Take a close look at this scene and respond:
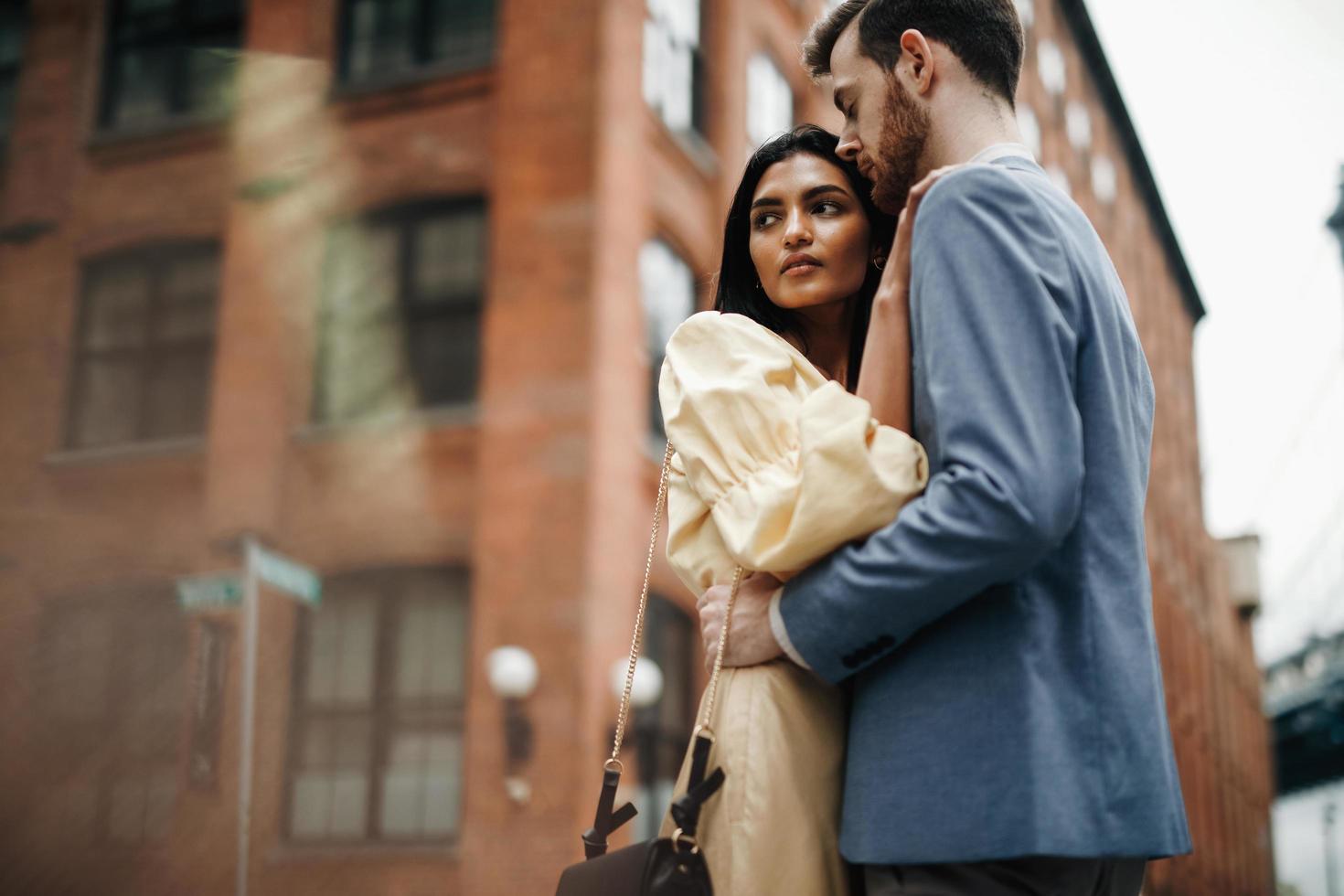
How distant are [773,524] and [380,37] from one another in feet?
39.2

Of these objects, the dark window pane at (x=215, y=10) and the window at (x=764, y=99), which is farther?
the window at (x=764, y=99)

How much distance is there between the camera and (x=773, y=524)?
1.61 m

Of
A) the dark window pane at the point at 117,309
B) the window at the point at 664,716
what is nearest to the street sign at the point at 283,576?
the window at the point at 664,716

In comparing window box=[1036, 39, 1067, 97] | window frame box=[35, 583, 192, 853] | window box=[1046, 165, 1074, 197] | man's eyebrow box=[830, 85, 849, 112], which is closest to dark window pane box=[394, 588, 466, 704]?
window frame box=[35, 583, 192, 853]

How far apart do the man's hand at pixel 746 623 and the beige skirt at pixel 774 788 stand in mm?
27

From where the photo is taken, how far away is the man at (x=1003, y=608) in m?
1.46

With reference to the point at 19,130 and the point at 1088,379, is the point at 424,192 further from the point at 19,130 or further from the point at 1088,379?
the point at 1088,379

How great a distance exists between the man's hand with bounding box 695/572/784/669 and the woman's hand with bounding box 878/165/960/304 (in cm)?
41

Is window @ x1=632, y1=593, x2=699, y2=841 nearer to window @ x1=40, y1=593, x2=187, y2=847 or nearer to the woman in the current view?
window @ x1=40, y1=593, x2=187, y2=847

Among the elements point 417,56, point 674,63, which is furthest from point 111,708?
point 674,63

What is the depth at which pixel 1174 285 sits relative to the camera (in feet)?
138

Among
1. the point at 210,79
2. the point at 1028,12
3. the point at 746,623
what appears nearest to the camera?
the point at 746,623

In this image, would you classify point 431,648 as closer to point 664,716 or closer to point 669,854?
point 664,716

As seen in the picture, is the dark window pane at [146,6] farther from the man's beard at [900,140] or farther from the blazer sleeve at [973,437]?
the blazer sleeve at [973,437]
